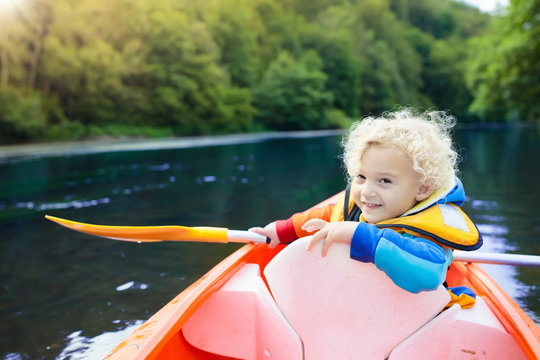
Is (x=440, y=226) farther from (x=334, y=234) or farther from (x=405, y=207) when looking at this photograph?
(x=334, y=234)

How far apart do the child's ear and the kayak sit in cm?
30

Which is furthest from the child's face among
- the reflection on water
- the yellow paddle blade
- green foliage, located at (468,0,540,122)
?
green foliage, located at (468,0,540,122)

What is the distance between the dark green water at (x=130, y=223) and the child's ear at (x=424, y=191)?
69.7 inches

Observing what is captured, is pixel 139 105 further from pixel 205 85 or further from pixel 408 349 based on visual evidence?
pixel 408 349

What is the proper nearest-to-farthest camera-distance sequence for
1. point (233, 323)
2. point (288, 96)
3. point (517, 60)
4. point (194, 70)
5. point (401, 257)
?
point (401, 257) → point (233, 323) → point (517, 60) → point (194, 70) → point (288, 96)

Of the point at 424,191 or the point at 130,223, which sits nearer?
the point at 424,191

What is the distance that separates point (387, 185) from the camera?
58.5 inches

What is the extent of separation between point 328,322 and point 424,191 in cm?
53

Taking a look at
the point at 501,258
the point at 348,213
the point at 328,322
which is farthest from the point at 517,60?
the point at 328,322

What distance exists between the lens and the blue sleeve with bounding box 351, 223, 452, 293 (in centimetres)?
127

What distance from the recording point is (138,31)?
2481 centimetres

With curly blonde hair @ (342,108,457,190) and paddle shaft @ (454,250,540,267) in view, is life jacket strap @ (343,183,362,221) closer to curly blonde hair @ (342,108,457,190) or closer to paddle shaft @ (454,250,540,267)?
curly blonde hair @ (342,108,457,190)

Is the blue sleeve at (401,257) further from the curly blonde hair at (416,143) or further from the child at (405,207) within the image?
the curly blonde hair at (416,143)

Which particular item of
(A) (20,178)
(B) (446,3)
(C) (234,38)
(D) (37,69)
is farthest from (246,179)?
(B) (446,3)
